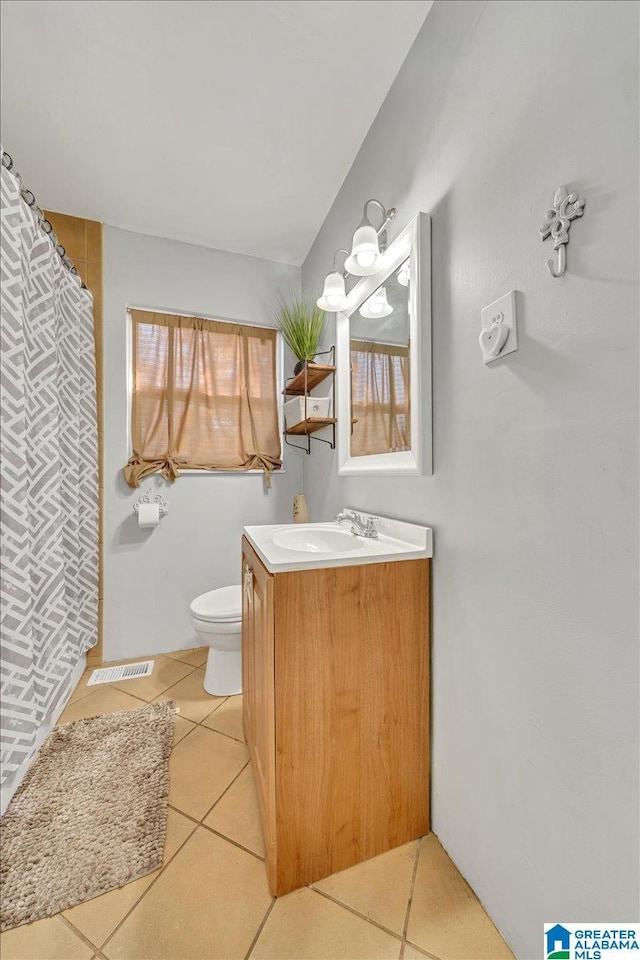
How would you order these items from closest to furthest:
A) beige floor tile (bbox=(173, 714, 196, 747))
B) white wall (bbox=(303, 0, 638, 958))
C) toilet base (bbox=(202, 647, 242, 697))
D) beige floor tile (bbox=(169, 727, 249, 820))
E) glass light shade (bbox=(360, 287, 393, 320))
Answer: white wall (bbox=(303, 0, 638, 958)) < beige floor tile (bbox=(169, 727, 249, 820)) < glass light shade (bbox=(360, 287, 393, 320)) < beige floor tile (bbox=(173, 714, 196, 747)) < toilet base (bbox=(202, 647, 242, 697))

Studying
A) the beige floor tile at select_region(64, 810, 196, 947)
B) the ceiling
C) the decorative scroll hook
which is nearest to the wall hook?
the decorative scroll hook

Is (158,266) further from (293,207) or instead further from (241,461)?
(241,461)

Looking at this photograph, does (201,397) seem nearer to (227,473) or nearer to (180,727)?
(227,473)

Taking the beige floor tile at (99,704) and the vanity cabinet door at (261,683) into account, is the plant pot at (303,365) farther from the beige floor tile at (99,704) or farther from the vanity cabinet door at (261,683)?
the beige floor tile at (99,704)

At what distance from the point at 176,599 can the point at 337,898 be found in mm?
1606

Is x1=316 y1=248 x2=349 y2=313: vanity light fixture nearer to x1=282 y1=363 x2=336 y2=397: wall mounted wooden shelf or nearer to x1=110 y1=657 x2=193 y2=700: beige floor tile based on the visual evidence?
x1=282 y1=363 x2=336 y2=397: wall mounted wooden shelf

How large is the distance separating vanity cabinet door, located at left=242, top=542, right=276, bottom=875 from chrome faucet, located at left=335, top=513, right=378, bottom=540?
406 mm

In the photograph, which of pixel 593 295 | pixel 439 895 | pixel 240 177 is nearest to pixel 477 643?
pixel 439 895

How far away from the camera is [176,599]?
226cm

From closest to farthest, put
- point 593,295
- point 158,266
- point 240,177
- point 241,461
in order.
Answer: point 593,295 < point 240,177 < point 158,266 < point 241,461

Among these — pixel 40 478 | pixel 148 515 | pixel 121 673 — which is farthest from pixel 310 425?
pixel 121 673

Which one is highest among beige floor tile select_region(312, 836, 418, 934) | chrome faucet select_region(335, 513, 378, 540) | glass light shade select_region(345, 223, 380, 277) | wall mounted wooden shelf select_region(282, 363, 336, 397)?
glass light shade select_region(345, 223, 380, 277)

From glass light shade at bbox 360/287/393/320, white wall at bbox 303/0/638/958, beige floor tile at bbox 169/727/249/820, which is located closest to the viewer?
white wall at bbox 303/0/638/958

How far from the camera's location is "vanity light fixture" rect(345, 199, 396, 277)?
1.26m
